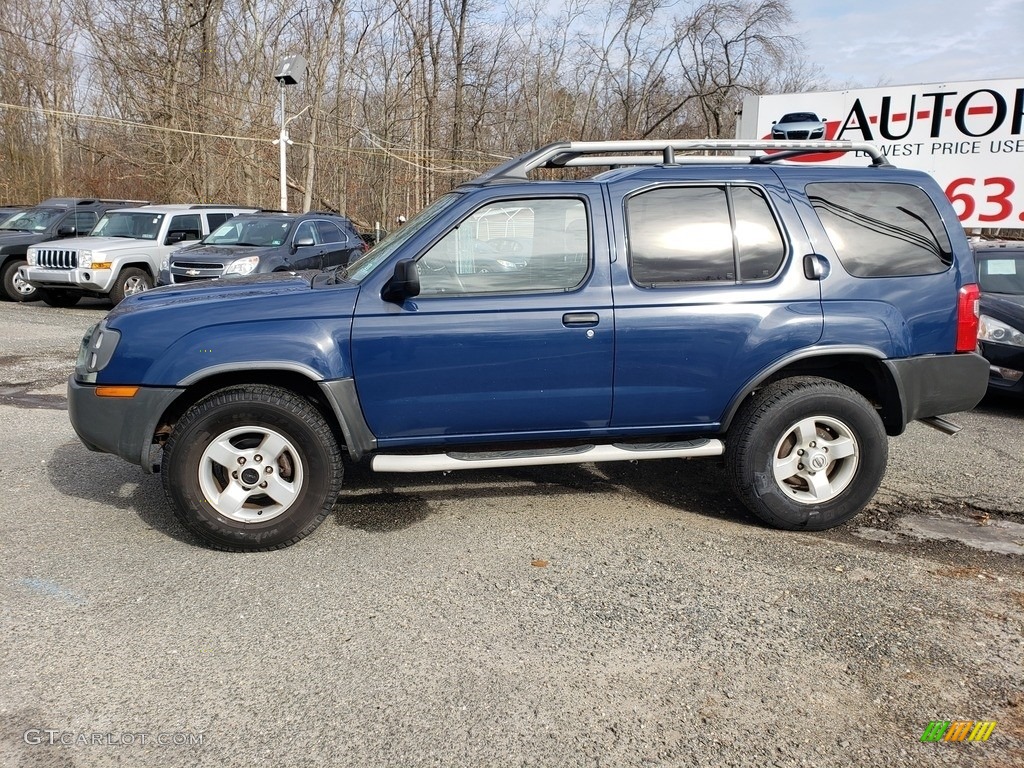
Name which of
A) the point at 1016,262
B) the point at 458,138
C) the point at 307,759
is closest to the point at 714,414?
the point at 307,759

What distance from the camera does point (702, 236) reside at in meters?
4.35

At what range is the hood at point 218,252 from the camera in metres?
11.4

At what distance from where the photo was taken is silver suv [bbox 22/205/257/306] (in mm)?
12820

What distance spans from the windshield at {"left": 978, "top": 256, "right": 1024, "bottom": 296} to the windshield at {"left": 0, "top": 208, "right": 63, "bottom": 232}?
15881 millimetres

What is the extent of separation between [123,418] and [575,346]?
2319mm

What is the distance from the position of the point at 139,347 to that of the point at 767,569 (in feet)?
10.9

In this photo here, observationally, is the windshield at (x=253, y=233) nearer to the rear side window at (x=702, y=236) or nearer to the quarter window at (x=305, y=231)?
the quarter window at (x=305, y=231)

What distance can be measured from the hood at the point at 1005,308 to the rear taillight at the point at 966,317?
3.20 m

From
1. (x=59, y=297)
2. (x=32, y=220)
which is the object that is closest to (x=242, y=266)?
(x=59, y=297)

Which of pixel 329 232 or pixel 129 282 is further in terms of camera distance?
pixel 129 282

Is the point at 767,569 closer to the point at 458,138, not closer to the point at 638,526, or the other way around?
the point at 638,526

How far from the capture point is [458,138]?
29.6 metres

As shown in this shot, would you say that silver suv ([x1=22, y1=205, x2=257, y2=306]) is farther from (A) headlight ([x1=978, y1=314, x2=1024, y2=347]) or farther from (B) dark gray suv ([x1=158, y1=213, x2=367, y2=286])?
(A) headlight ([x1=978, y1=314, x2=1024, y2=347])

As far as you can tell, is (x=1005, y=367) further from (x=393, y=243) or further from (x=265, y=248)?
(x=265, y=248)
